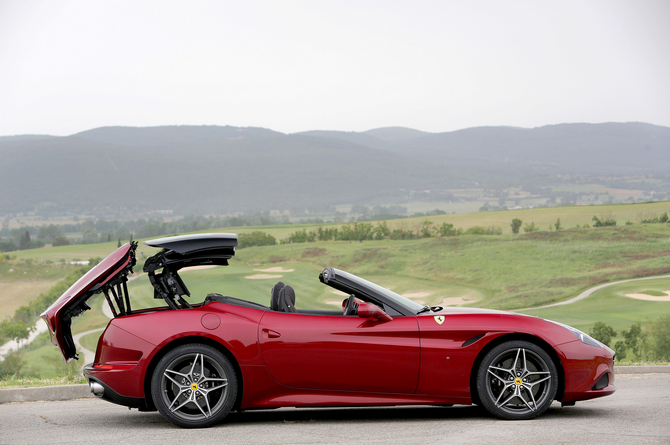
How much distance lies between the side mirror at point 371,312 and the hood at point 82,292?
6.97ft

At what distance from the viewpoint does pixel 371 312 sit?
15.6 feet

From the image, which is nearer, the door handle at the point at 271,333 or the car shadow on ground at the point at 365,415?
the door handle at the point at 271,333

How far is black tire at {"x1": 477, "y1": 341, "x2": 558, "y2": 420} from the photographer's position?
481 centimetres

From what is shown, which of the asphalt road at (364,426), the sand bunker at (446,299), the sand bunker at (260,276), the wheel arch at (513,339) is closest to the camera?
the asphalt road at (364,426)

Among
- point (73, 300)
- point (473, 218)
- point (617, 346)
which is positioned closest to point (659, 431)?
point (73, 300)

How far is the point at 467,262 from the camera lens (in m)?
81.4

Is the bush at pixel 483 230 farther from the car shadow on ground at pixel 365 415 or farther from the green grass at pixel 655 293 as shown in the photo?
the car shadow on ground at pixel 365 415

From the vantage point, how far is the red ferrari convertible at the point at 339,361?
477 centimetres

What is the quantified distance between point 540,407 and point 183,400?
116 inches

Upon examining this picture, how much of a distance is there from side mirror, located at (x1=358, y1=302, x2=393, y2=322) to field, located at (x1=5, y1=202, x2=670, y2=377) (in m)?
42.0

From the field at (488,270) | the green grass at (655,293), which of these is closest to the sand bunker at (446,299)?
the field at (488,270)

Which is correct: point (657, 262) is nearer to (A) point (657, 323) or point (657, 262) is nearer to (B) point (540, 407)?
(A) point (657, 323)

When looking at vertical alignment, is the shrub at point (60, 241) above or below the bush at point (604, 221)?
below

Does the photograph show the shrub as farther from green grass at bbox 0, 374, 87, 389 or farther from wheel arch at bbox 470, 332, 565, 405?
wheel arch at bbox 470, 332, 565, 405
